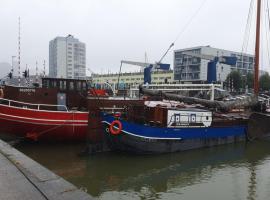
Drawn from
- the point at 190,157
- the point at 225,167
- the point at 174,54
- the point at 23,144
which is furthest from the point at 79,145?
the point at 174,54

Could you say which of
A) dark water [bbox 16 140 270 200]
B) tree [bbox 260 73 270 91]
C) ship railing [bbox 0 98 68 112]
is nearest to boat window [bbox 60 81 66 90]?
ship railing [bbox 0 98 68 112]

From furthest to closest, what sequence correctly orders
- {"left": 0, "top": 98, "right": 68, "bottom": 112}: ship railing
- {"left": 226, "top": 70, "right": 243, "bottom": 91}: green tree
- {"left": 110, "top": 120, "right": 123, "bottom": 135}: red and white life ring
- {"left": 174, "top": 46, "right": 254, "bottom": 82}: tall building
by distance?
1. {"left": 174, "top": 46, "right": 254, "bottom": 82}: tall building
2. {"left": 226, "top": 70, "right": 243, "bottom": 91}: green tree
3. {"left": 0, "top": 98, "right": 68, "bottom": 112}: ship railing
4. {"left": 110, "top": 120, "right": 123, "bottom": 135}: red and white life ring

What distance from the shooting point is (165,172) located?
12898 millimetres

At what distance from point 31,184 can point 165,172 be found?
7.32 meters

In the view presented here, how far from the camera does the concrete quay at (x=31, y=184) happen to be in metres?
5.79

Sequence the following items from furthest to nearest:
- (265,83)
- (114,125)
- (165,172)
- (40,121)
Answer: (265,83), (40,121), (114,125), (165,172)

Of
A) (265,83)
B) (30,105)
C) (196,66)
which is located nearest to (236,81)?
(265,83)

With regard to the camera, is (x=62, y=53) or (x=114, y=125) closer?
(x=114, y=125)

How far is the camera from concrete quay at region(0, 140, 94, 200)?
5785 millimetres

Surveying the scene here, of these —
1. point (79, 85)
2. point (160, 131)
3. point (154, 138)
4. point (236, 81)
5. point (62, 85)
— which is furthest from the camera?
point (236, 81)

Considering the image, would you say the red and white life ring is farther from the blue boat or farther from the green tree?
the green tree

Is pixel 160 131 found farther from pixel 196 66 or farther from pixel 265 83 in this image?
pixel 196 66

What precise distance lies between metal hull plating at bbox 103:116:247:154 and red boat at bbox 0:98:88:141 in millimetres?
2886

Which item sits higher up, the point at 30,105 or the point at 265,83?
the point at 265,83
